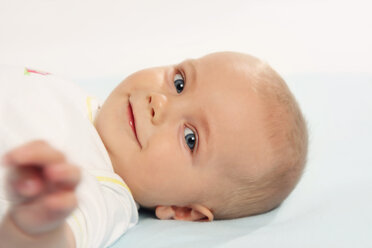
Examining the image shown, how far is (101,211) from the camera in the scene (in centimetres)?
101

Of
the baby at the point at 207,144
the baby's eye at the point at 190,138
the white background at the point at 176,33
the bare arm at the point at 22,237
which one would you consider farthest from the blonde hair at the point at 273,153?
the white background at the point at 176,33

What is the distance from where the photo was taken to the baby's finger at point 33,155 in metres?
0.58

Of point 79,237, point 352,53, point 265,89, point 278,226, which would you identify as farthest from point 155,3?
point 79,237

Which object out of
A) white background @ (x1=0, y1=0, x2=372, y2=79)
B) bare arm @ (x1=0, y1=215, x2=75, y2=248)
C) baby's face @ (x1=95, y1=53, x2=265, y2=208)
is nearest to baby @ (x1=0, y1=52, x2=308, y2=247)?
baby's face @ (x1=95, y1=53, x2=265, y2=208)

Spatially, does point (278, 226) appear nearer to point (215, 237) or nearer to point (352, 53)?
point (215, 237)

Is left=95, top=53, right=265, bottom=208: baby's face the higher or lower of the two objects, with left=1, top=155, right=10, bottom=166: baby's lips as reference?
lower

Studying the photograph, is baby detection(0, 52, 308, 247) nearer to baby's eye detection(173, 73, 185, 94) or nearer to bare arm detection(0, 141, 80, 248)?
baby's eye detection(173, 73, 185, 94)

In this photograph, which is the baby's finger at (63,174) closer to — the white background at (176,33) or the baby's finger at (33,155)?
the baby's finger at (33,155)

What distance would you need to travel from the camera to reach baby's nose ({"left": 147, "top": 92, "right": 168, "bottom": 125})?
4.05ft

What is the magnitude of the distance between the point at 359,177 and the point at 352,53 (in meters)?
1.03

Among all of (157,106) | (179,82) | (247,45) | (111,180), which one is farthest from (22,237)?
(247,45)

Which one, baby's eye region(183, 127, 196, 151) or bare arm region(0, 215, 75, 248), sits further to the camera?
baby's eye region(183, 127, 196, 151)

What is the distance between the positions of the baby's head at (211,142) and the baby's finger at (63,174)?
59 cm

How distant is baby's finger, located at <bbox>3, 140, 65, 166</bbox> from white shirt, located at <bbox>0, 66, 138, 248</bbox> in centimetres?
34
